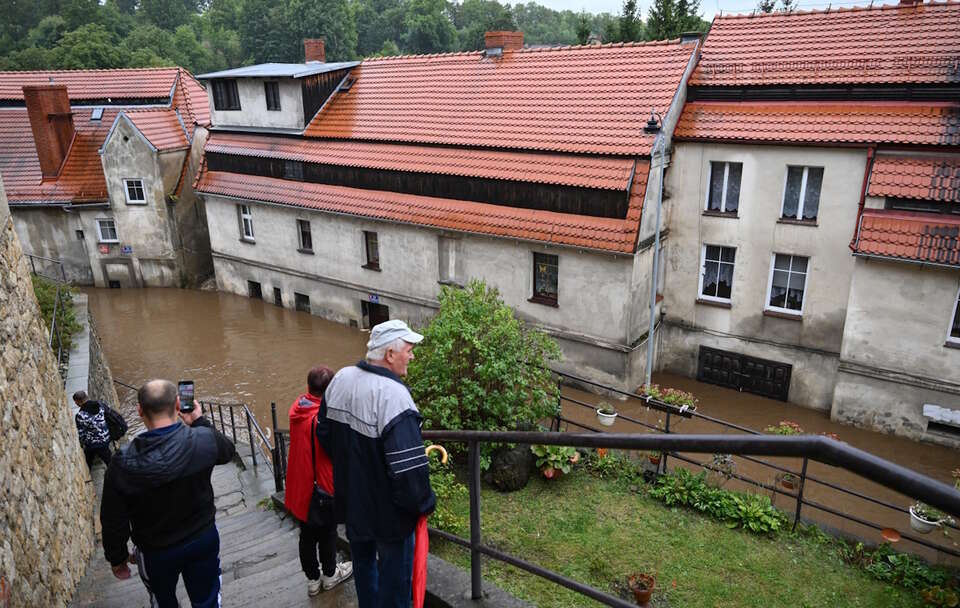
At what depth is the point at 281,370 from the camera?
2020 cm

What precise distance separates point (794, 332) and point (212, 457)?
1639 cm

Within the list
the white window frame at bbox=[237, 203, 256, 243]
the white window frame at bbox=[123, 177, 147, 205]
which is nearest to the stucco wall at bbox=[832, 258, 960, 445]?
the white window frame at bbox=[237, 203, 256, 243]

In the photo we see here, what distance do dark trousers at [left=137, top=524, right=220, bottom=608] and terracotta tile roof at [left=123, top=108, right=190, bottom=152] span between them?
2472 centimetres

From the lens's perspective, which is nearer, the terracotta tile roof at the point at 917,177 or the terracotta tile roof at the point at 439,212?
the terracotta tile roof at the point at 917,177

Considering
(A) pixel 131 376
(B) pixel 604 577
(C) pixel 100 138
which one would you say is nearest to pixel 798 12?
(B) pixel 604 577

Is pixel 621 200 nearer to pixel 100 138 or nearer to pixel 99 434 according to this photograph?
pixel 99 434

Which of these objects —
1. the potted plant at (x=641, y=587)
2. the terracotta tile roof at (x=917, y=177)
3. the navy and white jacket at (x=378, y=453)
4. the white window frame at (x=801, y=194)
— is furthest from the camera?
the white window frame at (x=801, y=194)

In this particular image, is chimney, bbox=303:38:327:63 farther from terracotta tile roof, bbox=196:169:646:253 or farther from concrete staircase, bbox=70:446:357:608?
concrete staircase, bbox=70:446:357:608

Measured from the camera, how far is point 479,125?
20.1m

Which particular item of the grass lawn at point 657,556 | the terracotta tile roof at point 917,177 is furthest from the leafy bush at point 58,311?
the terracotta tile roof at point 917,177

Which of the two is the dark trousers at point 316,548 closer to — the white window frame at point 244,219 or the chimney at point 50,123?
the white window frame at point 244,219

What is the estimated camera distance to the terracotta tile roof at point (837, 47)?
52.4ft

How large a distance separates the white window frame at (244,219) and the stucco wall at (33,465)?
1812cm

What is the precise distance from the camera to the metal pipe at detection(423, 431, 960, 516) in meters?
1.61
